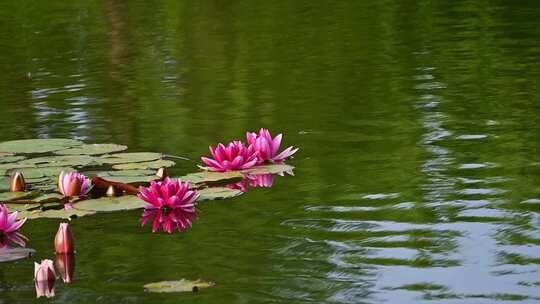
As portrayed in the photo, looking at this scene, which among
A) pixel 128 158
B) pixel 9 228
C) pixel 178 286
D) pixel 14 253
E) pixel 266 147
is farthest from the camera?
pixel 128 158

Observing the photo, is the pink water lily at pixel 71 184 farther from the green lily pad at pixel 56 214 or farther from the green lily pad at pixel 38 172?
the green lily pad at pixel 38 172

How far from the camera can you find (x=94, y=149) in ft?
17.0

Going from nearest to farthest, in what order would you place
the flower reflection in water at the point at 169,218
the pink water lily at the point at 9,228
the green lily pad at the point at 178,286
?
the green lily pad at the point at 178,286 → the pink water lily at the point at 9,228 → the flower reflection in water at the point at 169,218

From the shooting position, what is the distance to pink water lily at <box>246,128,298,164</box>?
482cm

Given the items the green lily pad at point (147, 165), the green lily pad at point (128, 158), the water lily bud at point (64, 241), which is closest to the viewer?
the water lily bud at point (64, 241)

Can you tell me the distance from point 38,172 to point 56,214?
0.56 m

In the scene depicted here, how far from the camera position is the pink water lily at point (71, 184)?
436 cm

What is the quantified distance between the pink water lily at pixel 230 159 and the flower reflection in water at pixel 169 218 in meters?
0.49

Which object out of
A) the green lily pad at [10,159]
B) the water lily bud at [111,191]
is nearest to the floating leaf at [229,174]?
the water lily bud at [111,191]

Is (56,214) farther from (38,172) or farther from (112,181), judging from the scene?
(38,172)

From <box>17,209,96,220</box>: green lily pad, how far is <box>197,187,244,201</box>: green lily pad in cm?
39

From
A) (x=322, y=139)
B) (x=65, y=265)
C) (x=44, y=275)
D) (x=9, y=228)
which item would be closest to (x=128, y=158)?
(x=322, y=139)

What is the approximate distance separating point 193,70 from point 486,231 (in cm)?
466

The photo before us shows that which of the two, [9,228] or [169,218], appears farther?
[169,218]
